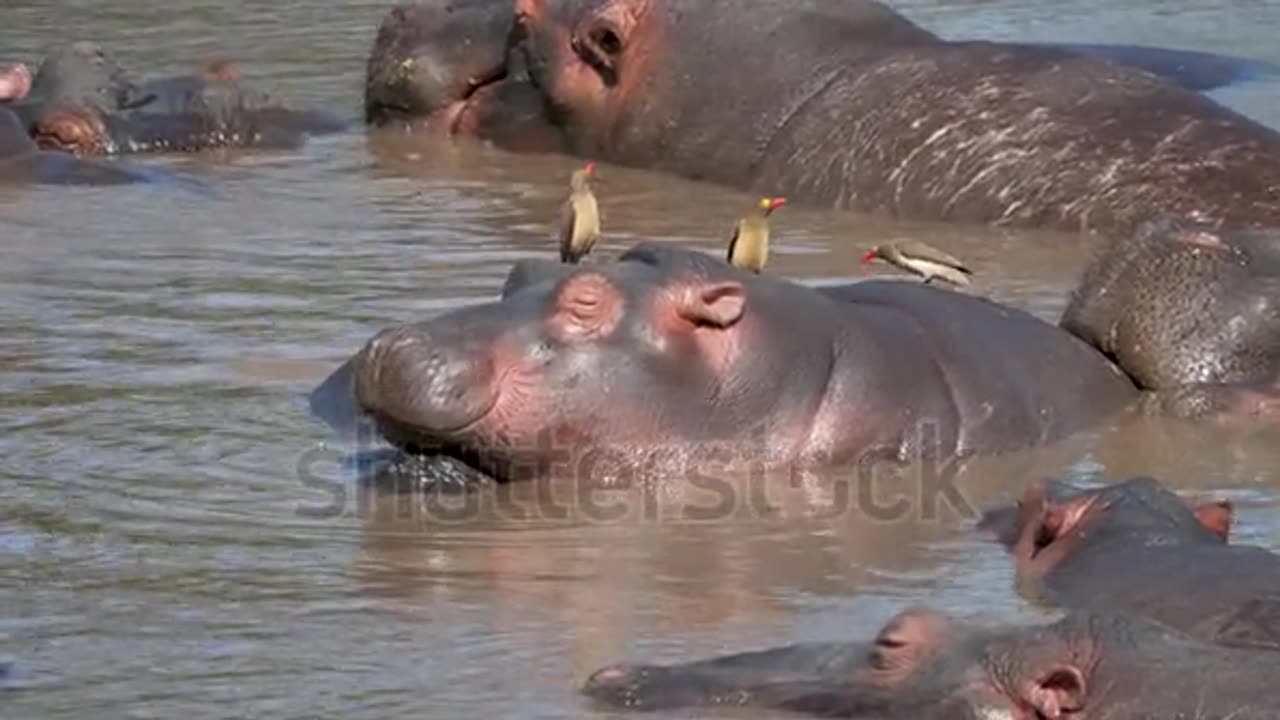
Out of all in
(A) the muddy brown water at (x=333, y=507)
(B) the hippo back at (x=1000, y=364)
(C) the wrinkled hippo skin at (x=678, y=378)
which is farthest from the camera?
(B) the hippo back at (x=1000, y=364)

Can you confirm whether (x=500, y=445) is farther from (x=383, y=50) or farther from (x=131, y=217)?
(x=383, y=50)

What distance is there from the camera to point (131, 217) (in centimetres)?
1105

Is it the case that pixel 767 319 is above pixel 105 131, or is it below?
above

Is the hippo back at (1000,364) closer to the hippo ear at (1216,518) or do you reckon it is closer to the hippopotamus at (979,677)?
the hippo ear at (1216,518)

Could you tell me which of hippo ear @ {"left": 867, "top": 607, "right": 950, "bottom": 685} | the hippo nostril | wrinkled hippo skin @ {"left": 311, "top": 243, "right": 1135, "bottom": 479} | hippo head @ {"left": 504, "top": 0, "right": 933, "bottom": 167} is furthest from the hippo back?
the hippo nostril

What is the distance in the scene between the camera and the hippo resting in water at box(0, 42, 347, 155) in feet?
42.1

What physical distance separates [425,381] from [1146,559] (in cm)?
172

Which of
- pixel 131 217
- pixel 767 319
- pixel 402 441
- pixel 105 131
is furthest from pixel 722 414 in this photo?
pixel 105 131

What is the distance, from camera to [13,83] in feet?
42.8

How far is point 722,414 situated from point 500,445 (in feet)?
1.75

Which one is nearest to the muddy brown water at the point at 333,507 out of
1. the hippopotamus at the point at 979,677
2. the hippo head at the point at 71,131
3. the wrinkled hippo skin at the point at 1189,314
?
the hippopotamus at the point at 979,677

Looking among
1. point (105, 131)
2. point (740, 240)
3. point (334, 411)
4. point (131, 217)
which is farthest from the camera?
point (105, 131)

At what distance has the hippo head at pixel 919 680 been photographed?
5.07m

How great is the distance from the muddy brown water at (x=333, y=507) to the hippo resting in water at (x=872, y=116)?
0.20 metres
